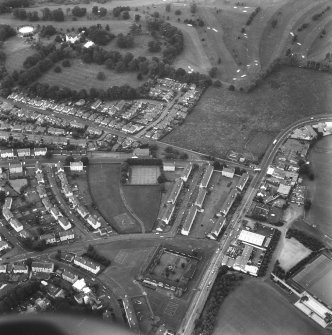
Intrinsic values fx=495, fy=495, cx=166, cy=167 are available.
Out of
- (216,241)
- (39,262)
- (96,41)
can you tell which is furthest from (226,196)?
(96,41)

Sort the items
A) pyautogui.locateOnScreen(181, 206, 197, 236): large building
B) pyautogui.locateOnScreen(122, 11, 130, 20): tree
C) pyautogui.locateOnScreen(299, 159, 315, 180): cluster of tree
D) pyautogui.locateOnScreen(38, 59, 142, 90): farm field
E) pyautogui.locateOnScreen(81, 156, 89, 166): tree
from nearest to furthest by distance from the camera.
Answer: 1. pyautogui.locateOnScreen(181, 206, 197, 236): large building
2. pyautogui.locateOnScreen(299, 159, 315, 180): cluster of tree
3. pyautogui.locateOnScreen(81, 156, 89, 166): tree
4. pyautogui.locateOnScreen(38, 59, 142, 90): farm field
5. pyautogui.locateOnScreen(122, 11, 130, 20): tree

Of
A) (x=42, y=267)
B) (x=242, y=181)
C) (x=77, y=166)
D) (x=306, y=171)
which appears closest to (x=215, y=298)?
(x=42, y=267)

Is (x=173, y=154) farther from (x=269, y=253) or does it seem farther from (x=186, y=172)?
(x=269, y=253)

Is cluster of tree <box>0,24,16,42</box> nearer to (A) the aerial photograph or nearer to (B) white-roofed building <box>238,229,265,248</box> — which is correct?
(A) the aerial photograph

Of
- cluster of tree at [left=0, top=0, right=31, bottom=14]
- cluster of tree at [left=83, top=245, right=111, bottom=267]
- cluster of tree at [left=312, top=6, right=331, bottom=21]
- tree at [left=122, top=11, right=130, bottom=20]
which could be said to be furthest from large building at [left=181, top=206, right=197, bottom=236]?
cluster of tree at [left=0, top=0, right=31, bottom=14]

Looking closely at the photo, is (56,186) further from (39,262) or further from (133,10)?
(133,10)

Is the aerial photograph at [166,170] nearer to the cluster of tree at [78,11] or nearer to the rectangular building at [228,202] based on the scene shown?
the rectangular building at [228,202]
